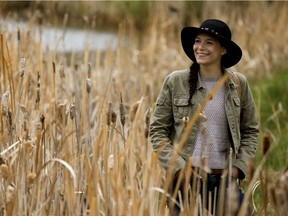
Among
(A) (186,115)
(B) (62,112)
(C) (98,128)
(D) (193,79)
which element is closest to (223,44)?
(D) (193,79)

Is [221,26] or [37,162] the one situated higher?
[221,26]

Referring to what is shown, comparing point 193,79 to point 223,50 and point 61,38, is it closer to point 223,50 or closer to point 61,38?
point 223,50

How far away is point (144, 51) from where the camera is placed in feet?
16.8

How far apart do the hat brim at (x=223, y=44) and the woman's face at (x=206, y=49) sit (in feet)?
0.06

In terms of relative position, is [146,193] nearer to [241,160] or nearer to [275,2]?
[241,160]

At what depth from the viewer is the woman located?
6.93ft

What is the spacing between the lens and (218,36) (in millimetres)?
2104

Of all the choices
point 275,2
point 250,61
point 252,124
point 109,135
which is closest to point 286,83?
point 250,61

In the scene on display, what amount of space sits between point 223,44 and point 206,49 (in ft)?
0.24

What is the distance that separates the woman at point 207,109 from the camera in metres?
2.11

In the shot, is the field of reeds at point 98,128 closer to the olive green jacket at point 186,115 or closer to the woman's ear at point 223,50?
the olive green jacket at point 186,115

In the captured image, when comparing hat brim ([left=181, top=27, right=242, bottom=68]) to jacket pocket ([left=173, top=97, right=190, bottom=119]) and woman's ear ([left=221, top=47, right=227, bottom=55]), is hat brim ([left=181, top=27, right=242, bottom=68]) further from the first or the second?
jacket pocket ([left=173, top=97, right=190, bottom=119])

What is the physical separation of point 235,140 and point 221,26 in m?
0.37

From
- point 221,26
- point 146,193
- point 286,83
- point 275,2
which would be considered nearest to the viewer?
point 146,193
